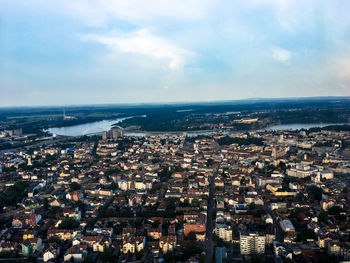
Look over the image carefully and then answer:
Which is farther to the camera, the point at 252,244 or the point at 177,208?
the point at 177,208

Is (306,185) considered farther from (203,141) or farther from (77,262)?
(203,141)

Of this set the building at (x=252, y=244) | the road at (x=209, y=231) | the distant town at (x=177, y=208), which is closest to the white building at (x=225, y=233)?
the distant town at (x=177, y=208)

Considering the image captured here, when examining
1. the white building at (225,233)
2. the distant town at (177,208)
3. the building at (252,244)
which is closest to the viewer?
the building at (252,244)

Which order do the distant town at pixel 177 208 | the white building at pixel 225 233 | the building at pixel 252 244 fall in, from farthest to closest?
the white building at pixel 225 233 < the distant town at pixel 177 208 < the building at pixel 252 244

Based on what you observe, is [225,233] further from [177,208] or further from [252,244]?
[177,208]

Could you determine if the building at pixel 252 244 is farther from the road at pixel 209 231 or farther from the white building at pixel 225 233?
the road at pixel 209 231

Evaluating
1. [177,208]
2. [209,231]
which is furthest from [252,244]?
[177,208]

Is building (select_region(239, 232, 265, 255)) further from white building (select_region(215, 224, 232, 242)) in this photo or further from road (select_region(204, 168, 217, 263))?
road (select_region(204, 168, 217, 263))
